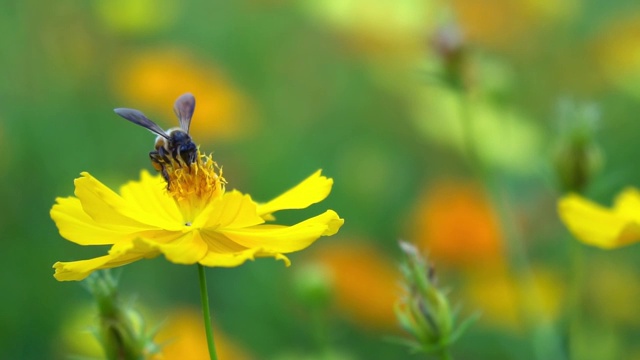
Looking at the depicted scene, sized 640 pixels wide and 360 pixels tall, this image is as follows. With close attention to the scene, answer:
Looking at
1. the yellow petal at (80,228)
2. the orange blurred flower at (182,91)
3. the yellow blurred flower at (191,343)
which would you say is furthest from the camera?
the orange blurred flower at (182,91)

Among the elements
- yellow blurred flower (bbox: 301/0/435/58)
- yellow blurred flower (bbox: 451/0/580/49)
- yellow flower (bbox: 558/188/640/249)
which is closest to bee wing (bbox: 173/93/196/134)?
yellow flower (bbox: 558/188/640/249)

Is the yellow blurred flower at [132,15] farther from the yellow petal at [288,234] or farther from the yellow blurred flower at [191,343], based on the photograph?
the yellow petal at [288,234]

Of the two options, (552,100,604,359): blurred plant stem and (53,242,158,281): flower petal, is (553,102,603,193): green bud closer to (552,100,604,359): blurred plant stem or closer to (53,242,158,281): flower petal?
(552,100,604,359): blurred plant stem

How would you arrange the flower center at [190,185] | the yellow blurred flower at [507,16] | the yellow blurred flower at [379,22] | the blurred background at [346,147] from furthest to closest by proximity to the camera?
the yellow blurred flower at [507,16], the yellow blurred flower at [379,22], the blurred background at [346,147], the flower center at [190,185]

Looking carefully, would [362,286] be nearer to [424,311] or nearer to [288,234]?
[424,311]

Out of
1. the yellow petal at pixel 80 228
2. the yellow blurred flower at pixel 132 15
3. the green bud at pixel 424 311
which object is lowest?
the yellow blurred flower at pixel 132 15

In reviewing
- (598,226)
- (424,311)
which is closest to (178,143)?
(424,311)

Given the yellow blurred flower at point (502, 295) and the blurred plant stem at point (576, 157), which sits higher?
the blurred plant stem at point (576, 157)

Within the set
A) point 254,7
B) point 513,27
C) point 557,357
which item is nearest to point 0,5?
point 254,7

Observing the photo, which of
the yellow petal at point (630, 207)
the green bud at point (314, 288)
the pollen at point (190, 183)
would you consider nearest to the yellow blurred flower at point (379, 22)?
the green bud at point (314, 288)
